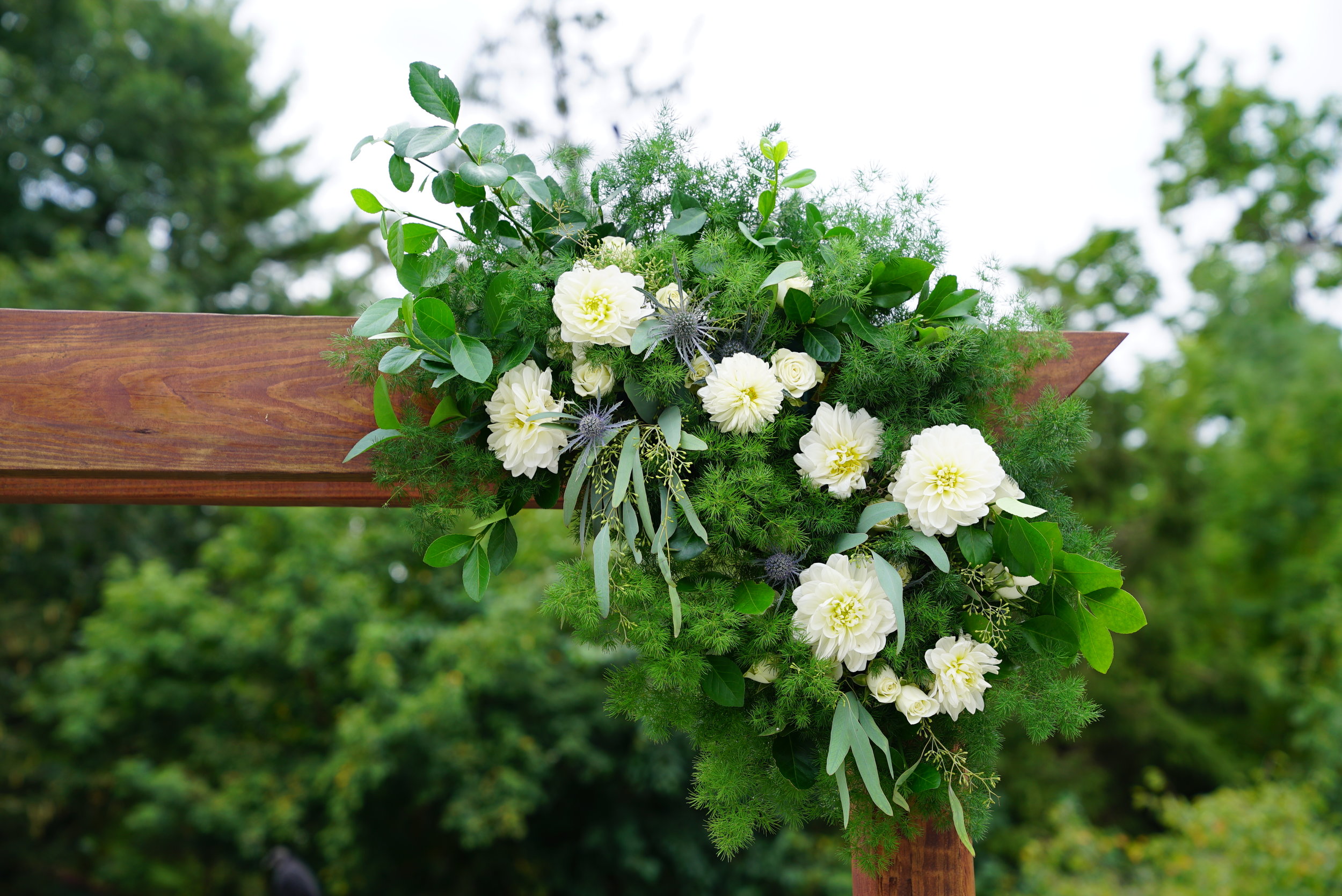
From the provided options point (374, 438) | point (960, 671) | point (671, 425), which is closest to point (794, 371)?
point (671, 425)

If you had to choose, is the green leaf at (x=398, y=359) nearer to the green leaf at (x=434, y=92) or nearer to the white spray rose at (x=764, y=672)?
the green leaf at (x=434, y=92)

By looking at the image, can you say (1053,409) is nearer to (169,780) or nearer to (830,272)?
(830,272)

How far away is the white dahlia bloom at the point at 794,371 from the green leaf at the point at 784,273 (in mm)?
87

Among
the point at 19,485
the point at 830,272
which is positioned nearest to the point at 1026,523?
the point at 830,272

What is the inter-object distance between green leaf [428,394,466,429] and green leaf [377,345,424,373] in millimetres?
63

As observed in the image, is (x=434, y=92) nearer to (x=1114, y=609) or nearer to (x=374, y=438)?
(x=374, y=438)

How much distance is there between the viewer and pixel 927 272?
84 centimetres

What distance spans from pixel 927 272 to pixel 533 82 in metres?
3.15

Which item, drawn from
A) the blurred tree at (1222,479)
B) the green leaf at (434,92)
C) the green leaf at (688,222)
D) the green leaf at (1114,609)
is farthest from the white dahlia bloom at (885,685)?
the blurred tree at (1222,479)

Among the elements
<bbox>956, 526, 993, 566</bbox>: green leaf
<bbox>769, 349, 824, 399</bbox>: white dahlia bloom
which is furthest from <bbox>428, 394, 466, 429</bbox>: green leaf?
<bbox>956, 526, 993, 566</bbox>: green leaf

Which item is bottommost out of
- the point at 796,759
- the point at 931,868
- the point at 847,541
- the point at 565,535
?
the point at 931,868

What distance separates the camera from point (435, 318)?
0.80m

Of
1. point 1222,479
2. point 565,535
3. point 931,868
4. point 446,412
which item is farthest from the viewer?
point 1222,479

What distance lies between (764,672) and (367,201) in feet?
2.20
